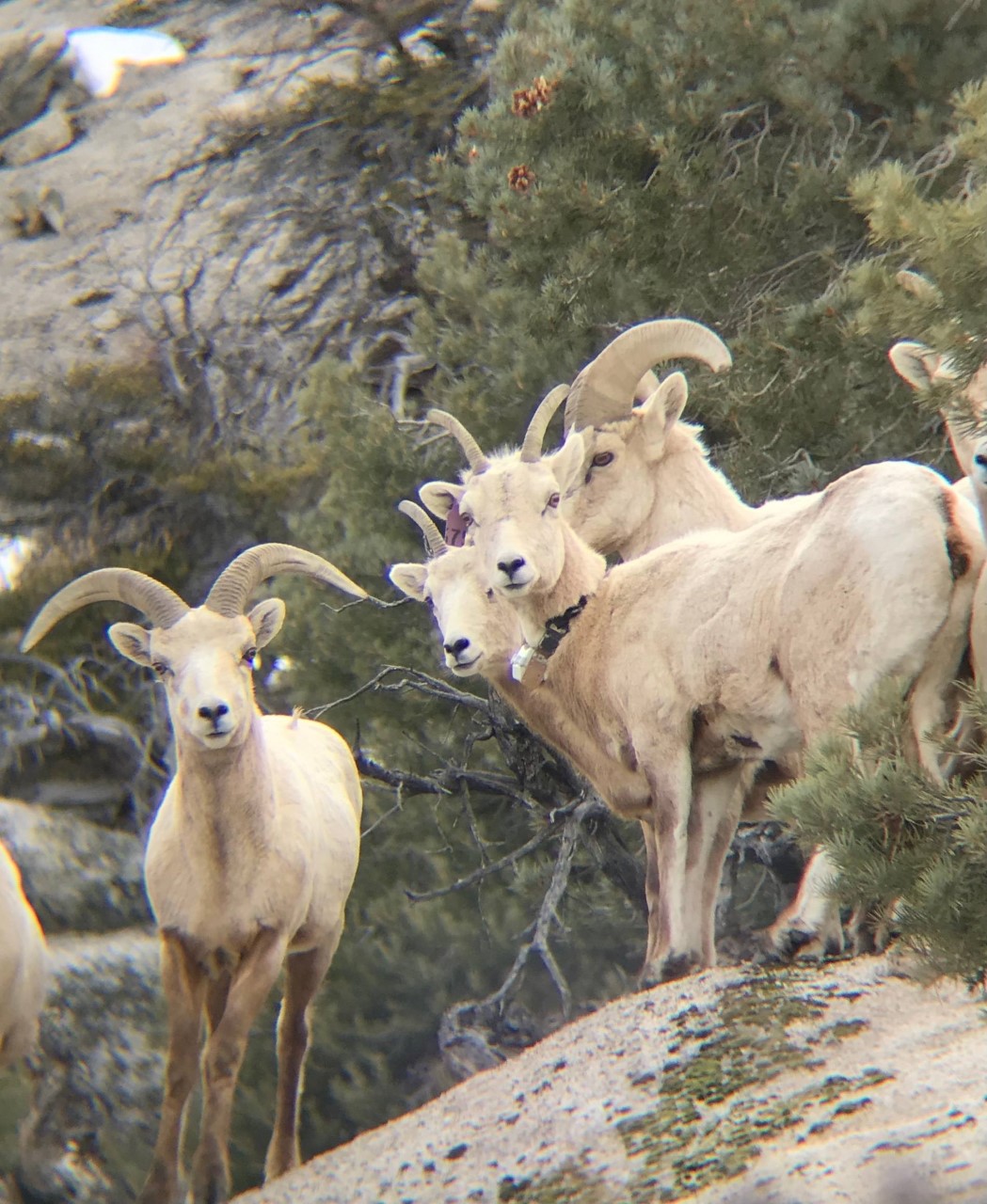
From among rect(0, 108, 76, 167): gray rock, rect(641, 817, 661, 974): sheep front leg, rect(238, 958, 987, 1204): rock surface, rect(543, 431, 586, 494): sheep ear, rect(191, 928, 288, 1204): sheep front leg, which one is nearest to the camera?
rect(238, 958, 987, 1204): rock surface

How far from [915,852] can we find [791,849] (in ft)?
15.2

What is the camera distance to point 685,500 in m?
7.65

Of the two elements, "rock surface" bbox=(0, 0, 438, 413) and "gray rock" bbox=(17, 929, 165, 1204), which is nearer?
"gray rock" bbox=(17, 929, 165, 1204)

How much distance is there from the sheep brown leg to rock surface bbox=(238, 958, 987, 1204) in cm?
40

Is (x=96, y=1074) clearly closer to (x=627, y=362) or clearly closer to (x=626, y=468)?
(x=626, y=468)

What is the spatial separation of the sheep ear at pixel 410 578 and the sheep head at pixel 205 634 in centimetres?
22

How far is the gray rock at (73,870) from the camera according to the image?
10242mm

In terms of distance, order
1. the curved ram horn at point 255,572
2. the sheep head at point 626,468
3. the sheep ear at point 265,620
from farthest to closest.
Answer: the sheep head at point 626,468 < the sheep ear at point 265,620 < the curved ram horn at point 255,572

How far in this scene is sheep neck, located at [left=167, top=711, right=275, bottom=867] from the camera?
6.37 metres

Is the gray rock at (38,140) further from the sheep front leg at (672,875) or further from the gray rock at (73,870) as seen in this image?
the sheep front leg at (672,875)

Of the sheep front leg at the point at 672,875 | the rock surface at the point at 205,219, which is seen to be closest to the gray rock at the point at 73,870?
the rock surface at the point at 205,219

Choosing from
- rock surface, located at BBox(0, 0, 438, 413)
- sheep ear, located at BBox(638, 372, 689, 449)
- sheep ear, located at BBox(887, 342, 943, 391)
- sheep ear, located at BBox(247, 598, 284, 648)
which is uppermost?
sheep ear, located at BBox(887, 342, 943, 391)

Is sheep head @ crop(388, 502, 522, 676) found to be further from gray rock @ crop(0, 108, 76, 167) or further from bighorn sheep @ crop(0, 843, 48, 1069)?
gray rock @ crop(0, 108, 76, 167)

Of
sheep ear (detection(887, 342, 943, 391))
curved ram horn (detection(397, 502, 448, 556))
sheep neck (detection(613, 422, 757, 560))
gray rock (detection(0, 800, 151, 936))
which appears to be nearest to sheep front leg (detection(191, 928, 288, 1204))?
curved ram horn (detection(397, 502, 448, 556))
